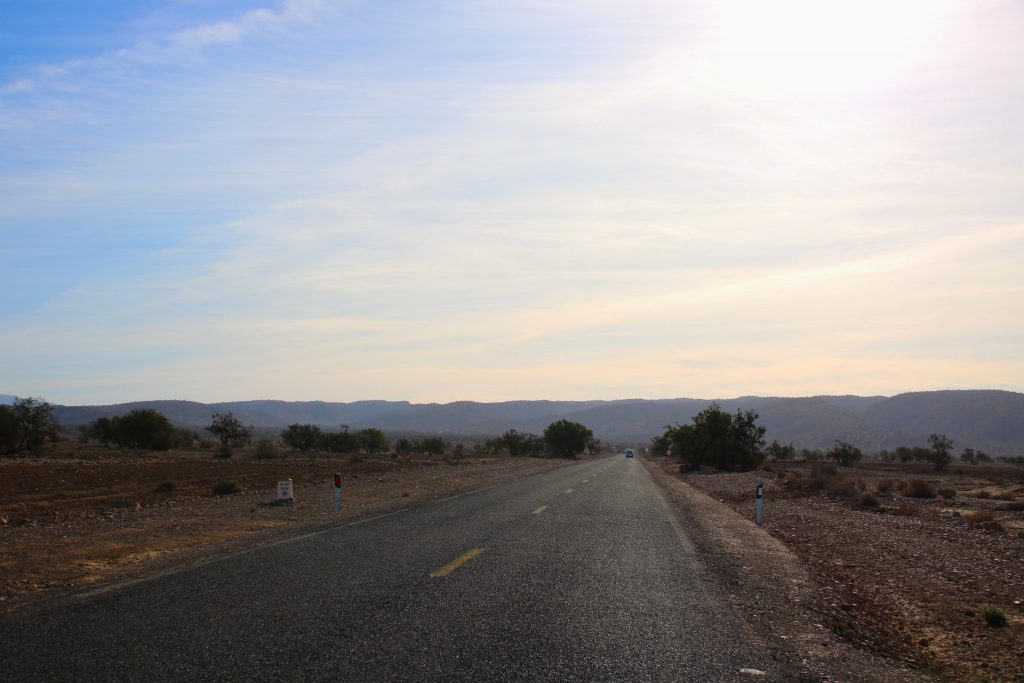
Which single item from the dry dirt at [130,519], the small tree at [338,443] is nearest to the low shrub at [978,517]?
the dry dirt at [130,519]

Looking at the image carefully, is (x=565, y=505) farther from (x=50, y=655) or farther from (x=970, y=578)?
(x=50, y=655)

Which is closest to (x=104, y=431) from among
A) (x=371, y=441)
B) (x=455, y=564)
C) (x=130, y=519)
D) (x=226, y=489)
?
(x=371, y=441)

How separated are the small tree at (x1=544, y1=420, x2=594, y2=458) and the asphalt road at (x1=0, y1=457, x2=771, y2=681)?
10480 centimetres

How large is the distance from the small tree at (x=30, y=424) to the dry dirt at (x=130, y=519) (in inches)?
1095

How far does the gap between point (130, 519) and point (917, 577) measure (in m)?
18.6

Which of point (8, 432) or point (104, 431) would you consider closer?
point (8, 432)

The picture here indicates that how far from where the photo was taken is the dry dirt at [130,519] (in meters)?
11.7

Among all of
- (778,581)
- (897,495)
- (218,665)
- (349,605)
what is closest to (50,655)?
(218,665)

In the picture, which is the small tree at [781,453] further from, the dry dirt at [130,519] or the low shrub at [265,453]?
the dry dirt at [130,519]

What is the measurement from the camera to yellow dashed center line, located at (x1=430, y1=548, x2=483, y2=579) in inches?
401

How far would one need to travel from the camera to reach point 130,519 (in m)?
20.1

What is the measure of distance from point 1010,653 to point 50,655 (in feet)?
31.3

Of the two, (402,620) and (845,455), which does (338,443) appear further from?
(402,620)

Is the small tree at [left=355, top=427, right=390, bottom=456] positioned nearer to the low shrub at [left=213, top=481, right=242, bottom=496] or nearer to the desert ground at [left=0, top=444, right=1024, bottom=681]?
the desert ground at [left=0, top=444, right=1024, bottom=681]
